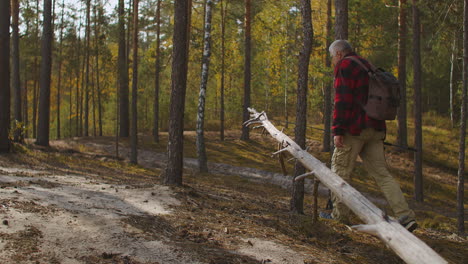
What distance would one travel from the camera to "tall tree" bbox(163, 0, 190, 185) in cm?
1024

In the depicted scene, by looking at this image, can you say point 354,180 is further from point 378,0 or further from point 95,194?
point 95,194

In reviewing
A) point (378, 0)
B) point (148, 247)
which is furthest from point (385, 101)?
point (378, 0)

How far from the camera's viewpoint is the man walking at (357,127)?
5.62 meters

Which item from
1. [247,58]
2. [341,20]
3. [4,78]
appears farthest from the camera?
[247,58]

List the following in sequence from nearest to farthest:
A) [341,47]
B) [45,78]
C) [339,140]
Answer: [339,140], [341,47], [45,78]

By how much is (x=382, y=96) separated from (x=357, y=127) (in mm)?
518

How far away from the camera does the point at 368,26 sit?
2148 centimetres

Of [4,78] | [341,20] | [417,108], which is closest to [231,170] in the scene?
[417,108]

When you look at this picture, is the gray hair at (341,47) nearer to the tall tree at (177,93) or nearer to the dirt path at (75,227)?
the dirt path at (75,227)

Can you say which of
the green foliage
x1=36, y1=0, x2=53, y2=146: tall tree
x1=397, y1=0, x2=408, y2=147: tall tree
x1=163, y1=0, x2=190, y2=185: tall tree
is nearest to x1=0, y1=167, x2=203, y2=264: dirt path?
x1=163, y1=0, x2=190, y2=185: tall tree

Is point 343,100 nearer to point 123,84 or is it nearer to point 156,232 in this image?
point 156,232

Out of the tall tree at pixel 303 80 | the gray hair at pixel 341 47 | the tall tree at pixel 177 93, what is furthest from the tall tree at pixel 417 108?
the gray hair at pixel 341 47

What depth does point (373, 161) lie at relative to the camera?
230 inches

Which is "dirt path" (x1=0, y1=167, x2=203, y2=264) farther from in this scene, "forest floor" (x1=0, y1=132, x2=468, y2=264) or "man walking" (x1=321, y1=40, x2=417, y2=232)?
"man walking" (x1=321, y1=40, x2=417, y2=232)
